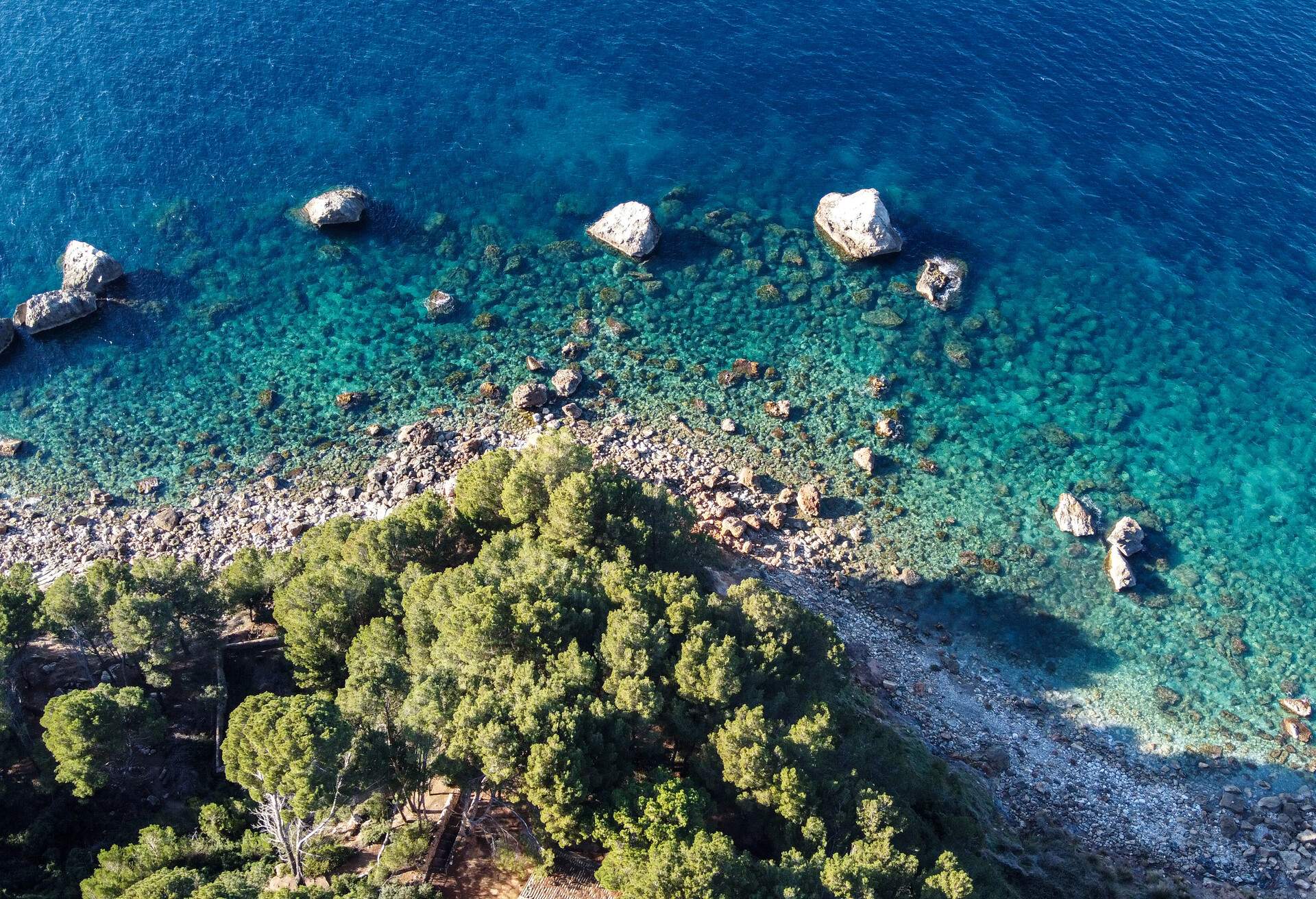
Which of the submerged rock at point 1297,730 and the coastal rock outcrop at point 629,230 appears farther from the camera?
the coastal rock outcrop at point 629,230

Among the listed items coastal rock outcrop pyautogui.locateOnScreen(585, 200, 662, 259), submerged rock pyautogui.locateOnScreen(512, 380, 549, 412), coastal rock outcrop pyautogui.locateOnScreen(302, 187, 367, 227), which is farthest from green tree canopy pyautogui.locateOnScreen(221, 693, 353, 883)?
coastal rock outcrop pyautogui.locateOnScreen(302, 187, 367, 227)

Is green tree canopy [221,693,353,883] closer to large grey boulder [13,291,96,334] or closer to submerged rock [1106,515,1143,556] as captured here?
large grey boulder [13,291,96,334]

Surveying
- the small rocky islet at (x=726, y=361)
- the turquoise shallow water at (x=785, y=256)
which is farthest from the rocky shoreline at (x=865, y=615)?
the turquoise shallow water at (x=785, y=256)

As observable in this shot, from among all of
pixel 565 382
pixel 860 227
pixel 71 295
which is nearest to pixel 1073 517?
pixel 860 227

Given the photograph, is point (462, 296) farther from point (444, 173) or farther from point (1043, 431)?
point (1043, 431)

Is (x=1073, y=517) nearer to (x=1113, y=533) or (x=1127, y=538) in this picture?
(x=1113, y=533)

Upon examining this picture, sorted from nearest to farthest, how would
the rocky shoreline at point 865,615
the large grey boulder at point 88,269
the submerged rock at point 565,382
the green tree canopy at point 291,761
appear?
1. the green tree canopy at point 291,761
2. the rocky shoreline at point 865,615
3. the submerged rock at point 565,382
4. the large grey boulder at point 88,269

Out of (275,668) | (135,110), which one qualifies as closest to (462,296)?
(275,668)

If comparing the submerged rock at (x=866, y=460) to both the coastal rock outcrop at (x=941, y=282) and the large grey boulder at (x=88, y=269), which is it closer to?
the coastal rock outcrop at (x=941, y=282)
